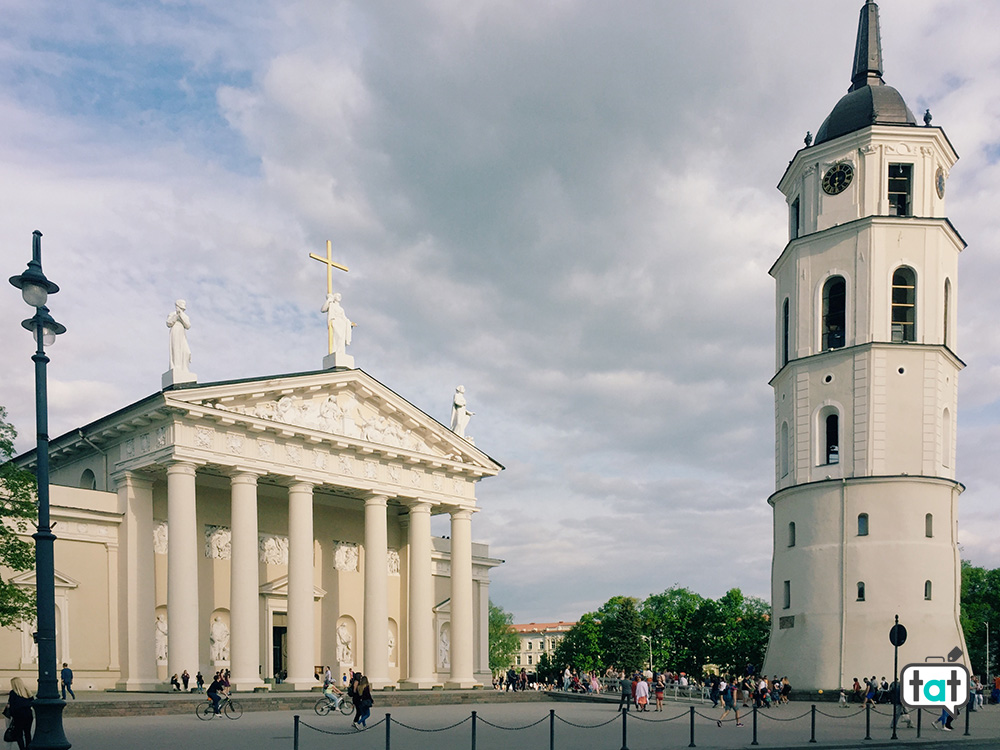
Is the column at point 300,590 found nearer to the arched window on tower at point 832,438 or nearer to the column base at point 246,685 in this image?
the column base at point 246,685

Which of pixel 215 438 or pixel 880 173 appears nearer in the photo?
pixel 215 438

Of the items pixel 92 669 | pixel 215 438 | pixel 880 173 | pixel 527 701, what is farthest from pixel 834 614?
pixel 92 669

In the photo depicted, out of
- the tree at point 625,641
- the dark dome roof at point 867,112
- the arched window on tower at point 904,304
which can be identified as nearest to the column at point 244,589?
the arched window on tower at point 904,304

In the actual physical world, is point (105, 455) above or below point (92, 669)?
above

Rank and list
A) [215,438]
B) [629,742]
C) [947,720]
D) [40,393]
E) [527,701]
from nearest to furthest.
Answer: [40,393]
[629,742]
[947,720]
[215,438]
[527,701]

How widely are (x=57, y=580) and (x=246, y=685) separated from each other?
7567mm

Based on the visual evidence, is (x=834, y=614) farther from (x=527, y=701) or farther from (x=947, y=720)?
(x=947, y=720)

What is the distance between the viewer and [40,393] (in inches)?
621

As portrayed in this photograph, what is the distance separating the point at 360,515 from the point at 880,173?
Result: 29220mm

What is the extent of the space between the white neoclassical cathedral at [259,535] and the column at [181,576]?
A: 0.16 ft

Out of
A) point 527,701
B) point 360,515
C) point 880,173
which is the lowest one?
point 527,701

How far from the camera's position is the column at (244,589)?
35562 mm

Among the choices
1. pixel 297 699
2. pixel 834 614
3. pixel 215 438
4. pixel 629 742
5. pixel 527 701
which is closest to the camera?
pixel 629 742

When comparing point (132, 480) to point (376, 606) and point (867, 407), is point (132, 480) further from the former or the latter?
point (867, 407)
